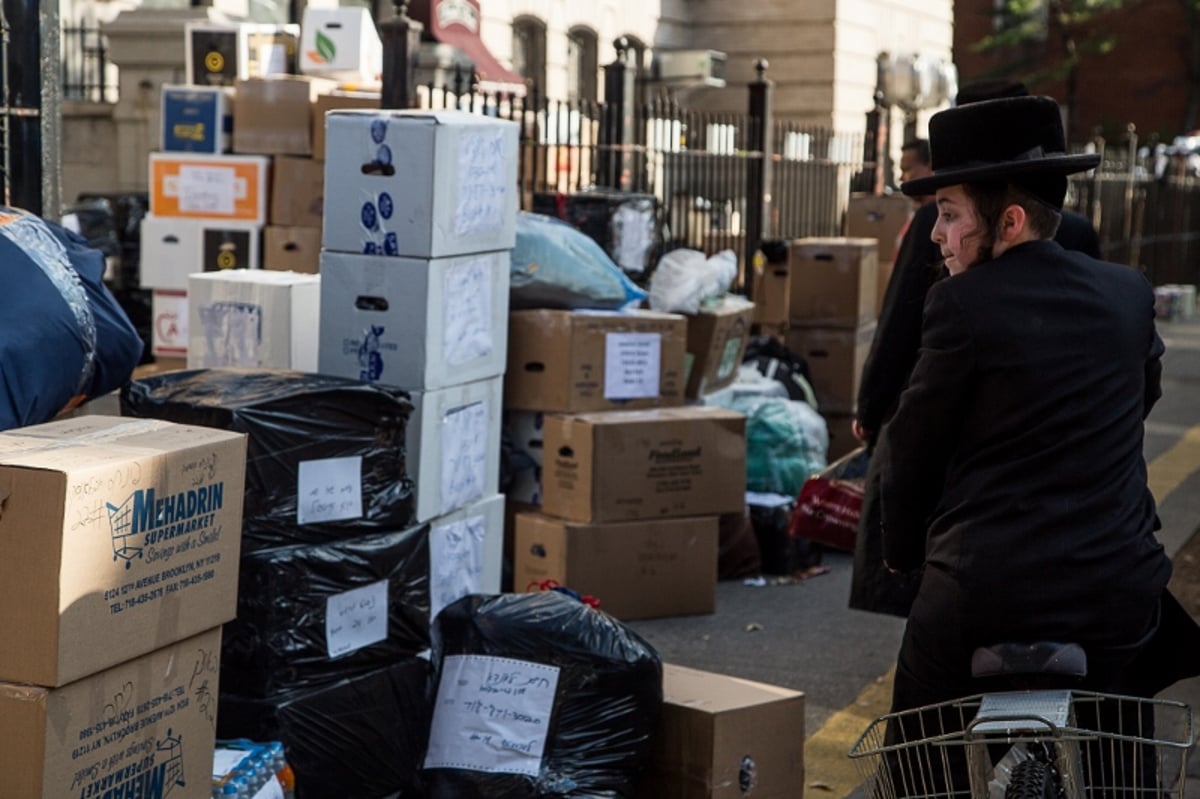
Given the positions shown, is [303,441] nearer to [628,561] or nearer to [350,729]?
[350,729]

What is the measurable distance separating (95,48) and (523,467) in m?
12.4

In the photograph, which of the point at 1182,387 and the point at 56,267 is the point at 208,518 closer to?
the point at 56,267

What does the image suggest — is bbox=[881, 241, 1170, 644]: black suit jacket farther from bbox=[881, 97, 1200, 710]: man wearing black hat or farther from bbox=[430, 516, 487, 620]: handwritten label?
bbox=[430, 516, 487, 620]: handwritten label

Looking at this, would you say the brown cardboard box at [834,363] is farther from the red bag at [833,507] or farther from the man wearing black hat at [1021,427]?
the man wearing black hat at [1021,427]

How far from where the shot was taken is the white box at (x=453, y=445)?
5133mm

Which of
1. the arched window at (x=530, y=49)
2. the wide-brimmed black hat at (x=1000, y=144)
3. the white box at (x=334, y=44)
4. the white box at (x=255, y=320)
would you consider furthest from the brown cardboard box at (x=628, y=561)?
the arched window at (x=530, y=49)

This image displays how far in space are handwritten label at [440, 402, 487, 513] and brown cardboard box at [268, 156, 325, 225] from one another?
307 cm

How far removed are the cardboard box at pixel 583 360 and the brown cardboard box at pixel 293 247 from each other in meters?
2.02

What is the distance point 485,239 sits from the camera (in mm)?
5449

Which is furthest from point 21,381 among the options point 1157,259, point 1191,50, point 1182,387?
point 1191,50

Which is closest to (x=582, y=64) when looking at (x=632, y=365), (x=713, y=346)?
(x=713, y=346)

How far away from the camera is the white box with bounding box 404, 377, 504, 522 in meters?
5.13

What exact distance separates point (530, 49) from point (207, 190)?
14.8 meters

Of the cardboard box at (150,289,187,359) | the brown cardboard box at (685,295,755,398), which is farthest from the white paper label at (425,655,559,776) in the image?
the cardboard box at (150,289,187,359)
